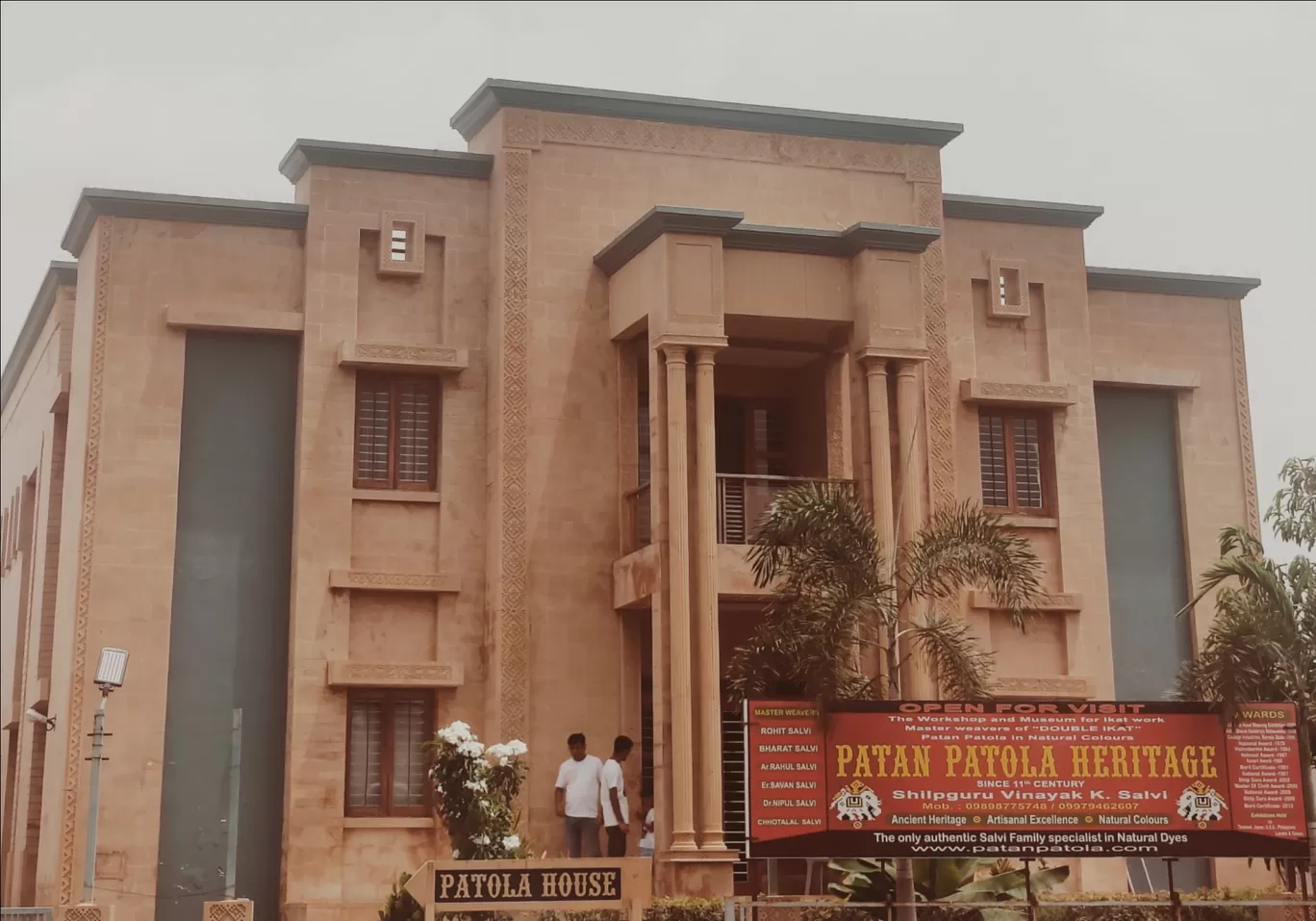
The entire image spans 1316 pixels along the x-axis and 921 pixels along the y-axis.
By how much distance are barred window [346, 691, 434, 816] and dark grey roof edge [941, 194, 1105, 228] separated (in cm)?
1069

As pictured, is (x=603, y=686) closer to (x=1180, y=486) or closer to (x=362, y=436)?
(x=362, y=436)

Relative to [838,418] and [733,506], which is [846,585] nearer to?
[733,506]

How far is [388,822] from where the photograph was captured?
2397 cm

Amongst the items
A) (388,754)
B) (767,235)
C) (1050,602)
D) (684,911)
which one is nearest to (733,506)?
(767,235)

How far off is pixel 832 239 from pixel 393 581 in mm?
7423

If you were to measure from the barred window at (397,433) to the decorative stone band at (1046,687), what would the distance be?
28.1 feet

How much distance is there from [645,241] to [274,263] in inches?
206

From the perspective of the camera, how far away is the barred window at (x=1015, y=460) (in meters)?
27.0

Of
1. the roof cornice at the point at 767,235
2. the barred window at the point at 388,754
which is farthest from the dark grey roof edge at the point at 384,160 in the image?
the barred window at the point at 388,754

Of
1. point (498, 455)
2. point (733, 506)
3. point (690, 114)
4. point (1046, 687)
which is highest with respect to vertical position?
point (690, 114)

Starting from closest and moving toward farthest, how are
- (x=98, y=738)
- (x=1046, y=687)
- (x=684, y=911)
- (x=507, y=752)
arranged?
1. (x=98, y=738)
2. (x=684, y=911)
3. (x=507, y=752)
4. (x=1046, y=687)

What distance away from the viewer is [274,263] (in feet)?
82.8

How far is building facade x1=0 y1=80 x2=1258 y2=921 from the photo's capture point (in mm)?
23500

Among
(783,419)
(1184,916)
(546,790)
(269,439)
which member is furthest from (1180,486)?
(269,439)
